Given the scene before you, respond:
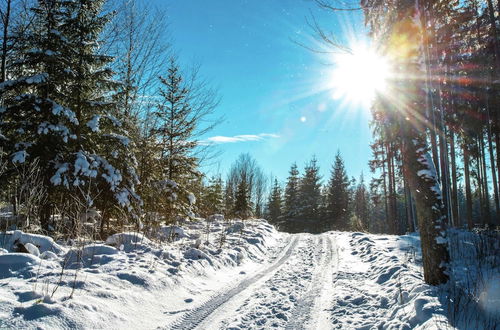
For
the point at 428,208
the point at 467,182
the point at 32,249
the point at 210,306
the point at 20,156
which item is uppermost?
the point at 467,182

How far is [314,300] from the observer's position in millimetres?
5402

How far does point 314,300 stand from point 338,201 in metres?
32.9

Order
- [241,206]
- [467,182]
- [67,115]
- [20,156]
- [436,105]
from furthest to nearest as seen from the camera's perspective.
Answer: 1. [241,206]
2. [467,182]
3. [436,105]
4. [67,115]
5. [20,156]

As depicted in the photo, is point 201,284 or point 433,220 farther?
point 201,284

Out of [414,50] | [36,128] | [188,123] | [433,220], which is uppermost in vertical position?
[188,123]

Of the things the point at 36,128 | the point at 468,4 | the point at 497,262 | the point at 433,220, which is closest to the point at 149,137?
the point at 36,128

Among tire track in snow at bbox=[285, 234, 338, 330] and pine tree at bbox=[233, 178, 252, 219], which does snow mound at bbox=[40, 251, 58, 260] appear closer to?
tire track in snow at bbox=[285, 234, 338, 330]

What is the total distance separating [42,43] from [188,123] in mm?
7146

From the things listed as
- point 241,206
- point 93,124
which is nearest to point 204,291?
point 93,124

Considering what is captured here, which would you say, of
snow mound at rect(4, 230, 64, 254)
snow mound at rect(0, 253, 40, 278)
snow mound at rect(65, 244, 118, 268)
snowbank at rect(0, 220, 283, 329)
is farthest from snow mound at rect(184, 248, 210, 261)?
snow mound at rect(0, 253, 40, 278)

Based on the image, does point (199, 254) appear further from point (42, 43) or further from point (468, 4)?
point (468, 4)

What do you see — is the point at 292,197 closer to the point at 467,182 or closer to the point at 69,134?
the point at 467,182

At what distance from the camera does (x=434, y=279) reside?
5258 mm

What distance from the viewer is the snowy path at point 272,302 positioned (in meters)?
4.34
